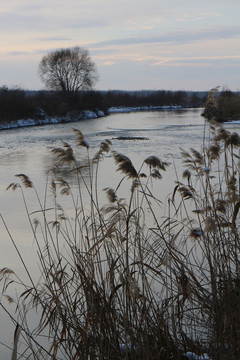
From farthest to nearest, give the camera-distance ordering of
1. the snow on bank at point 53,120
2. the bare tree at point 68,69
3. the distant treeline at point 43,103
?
the bare tree at point 68,69, the distant treeline at point 43,103, the snow on bank at point 53,120

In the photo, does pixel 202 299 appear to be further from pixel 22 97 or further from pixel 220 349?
pixel 22 97

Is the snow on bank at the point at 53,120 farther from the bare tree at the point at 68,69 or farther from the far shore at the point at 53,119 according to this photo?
the bare tree at the point at 68,69

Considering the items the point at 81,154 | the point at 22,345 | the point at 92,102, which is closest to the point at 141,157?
the point at 81,154

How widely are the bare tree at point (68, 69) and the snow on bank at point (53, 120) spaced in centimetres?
716

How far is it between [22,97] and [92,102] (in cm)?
966

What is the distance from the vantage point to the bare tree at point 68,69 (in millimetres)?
48125

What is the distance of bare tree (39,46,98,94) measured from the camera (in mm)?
48125

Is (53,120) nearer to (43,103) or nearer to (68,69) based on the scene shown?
(43,103)

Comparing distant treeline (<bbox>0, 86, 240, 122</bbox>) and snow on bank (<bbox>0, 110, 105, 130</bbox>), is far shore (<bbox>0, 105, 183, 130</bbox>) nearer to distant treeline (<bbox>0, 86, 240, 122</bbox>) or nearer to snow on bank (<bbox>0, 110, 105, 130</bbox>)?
snow on bank (<bbox>0, 110, 105, 130</bbox>)

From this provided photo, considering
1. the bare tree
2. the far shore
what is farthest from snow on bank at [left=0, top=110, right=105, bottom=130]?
the bare tree

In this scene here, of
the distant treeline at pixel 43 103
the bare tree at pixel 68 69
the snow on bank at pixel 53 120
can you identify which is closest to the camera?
the snow on bank at pixel 53 120

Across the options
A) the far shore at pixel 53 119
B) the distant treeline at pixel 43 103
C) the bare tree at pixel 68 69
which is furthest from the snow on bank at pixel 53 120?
the bare tree at pixel 68 69

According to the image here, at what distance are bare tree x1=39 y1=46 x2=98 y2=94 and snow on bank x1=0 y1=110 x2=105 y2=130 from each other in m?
7.16

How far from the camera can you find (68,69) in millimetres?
48688
